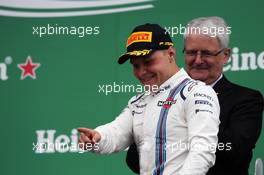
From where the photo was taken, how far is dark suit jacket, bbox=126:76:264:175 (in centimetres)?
227

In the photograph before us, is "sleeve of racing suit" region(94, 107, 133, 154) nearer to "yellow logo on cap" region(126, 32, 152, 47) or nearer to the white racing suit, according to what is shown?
the white racing suit

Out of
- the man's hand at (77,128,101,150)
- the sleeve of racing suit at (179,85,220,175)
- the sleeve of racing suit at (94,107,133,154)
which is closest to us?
the sleeve of racing suit at (179,85,220,175)

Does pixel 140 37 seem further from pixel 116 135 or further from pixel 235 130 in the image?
pixel 235 130

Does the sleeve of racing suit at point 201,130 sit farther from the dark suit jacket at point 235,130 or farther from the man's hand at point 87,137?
the man's hand at point 87,137

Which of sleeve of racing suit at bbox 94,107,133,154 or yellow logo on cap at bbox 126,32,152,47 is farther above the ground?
yellow logo on cap at bbox 126,32,152,47

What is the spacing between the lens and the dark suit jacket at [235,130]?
227cm

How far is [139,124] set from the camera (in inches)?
88.6

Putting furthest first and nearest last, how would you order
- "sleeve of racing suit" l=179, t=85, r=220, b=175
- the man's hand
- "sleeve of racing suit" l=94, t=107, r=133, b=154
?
"sleeve of racing suit" l=94, t=107, r=133, b=154 < the man's hand < "sleeve of racing suit" l=179, t=85, r=220, b=175

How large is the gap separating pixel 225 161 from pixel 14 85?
5.60 ft

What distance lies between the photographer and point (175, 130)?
2127 mm

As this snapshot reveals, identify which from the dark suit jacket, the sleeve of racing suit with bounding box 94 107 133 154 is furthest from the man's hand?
the dark suit jacket

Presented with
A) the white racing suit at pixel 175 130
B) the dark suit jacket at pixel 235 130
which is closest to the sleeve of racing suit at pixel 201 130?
the white racing suit at pixel 175 130

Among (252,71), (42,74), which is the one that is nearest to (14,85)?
(42,74)

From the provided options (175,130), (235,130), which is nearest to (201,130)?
(175,130)
